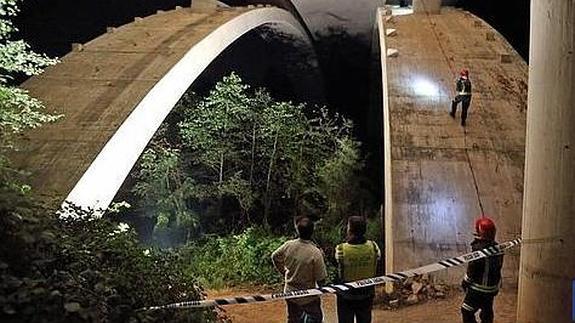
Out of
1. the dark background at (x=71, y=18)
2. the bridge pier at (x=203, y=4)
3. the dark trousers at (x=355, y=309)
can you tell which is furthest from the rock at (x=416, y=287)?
the dark background at (x=71, y=18)

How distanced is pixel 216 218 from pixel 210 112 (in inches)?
95.3

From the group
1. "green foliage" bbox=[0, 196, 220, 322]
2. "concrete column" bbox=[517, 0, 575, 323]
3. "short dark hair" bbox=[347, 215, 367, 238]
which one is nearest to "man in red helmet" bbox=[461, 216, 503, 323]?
"concrete column" bbox=[517, 0, 575, 323]

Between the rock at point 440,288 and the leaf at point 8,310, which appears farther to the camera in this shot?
the rock at point 440,288

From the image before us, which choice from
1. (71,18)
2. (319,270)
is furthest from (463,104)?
(71,18)

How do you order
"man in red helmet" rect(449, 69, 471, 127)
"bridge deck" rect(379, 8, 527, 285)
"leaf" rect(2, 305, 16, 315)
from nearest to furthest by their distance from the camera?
"leaf" rect(2, 305, 16, 315), "bridge deck" rect(379, 8, 527, 285), "man in red helmet" rect(449, 69, 471, 127)

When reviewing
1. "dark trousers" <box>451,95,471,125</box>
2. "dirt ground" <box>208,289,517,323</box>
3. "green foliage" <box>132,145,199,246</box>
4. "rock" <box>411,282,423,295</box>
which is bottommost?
"dirt ground" <box>208,289,517,323</box>

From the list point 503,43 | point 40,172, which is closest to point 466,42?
point 503,43

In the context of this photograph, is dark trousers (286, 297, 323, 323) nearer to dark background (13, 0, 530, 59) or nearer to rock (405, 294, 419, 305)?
rock (405, 294, 419, 305)

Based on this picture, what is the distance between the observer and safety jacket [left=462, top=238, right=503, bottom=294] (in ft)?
15.6

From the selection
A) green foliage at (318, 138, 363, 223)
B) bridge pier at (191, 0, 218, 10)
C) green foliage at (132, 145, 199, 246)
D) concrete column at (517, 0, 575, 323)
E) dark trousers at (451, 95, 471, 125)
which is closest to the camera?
concrete column at (517, 0, 575, 323)

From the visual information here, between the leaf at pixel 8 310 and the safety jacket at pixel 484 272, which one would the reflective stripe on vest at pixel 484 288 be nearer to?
the safety jacket at pixel 484 272

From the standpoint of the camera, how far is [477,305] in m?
4.92

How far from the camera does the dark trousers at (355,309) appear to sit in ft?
15.7

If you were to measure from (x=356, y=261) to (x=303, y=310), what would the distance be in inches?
21.3
